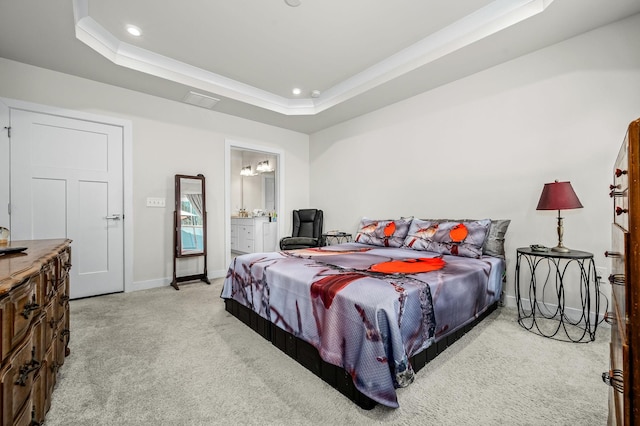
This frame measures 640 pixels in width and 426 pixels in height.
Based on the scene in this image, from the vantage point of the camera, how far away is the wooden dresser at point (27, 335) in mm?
821

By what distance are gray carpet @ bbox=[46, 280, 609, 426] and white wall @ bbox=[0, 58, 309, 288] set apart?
152 centimetres

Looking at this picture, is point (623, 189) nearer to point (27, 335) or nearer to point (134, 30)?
point (27, 335)

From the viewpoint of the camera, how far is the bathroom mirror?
3.75 meters

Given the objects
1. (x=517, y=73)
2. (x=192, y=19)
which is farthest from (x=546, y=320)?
(x=192, y=19)

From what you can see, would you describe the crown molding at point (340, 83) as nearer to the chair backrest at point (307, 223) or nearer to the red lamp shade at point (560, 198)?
the red lamp shade at point (560, 198)

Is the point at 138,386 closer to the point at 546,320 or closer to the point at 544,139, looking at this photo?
the point at 546,320

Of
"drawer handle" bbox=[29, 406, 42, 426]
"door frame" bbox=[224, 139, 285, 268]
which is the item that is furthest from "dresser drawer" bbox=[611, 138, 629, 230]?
"door frame" bbox=[224, 139, 285, 268]

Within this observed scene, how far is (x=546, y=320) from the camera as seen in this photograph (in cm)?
254

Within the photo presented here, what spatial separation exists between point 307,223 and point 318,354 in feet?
11.1

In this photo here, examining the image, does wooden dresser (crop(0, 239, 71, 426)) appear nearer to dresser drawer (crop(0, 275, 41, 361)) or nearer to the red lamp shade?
dresser drawer (crop(0, 275, 41, 361))

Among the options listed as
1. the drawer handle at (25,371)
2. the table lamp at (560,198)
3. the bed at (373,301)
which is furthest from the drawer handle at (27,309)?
the table lamp at (560,198)

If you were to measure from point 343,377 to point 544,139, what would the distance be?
9.46 feet

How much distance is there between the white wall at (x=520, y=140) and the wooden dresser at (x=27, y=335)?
3.58 m

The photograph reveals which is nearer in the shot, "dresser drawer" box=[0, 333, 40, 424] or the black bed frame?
"dresser drawer" box=[0, 333, 40, 424]
